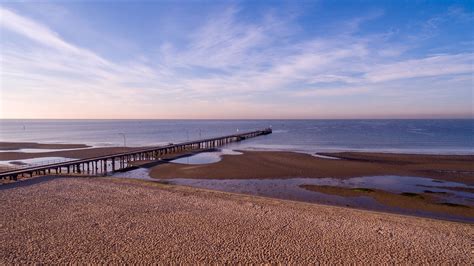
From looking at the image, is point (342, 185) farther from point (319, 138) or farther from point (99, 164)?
point (319, 138)

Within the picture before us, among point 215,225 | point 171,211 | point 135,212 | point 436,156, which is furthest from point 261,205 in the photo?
point 436,156

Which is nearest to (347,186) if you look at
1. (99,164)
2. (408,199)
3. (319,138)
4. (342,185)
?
(342,185)

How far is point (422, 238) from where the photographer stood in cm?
1052

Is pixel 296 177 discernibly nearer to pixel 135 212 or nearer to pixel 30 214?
pixel 135 212

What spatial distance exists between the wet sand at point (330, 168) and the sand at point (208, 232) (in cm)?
945

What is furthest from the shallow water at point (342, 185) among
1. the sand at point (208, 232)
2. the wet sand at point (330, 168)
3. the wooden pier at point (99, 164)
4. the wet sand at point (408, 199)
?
the wooden pier at point (99, 164)

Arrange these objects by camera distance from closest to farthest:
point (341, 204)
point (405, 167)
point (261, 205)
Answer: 1. point (261, 205)
2. point (341, 204)
3. point (405, 167)

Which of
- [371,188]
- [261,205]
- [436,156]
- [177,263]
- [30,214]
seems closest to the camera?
[177,263]

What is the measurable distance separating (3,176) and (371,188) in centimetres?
2592

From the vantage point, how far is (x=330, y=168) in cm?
2672

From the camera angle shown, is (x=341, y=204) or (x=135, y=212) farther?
(x=341, y=204)

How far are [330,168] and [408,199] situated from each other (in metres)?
10.0

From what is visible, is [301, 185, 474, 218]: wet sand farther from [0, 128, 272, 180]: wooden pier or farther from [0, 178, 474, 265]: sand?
[0, 128, 272, 180]: wooden pier

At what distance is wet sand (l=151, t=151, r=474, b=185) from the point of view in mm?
24031
